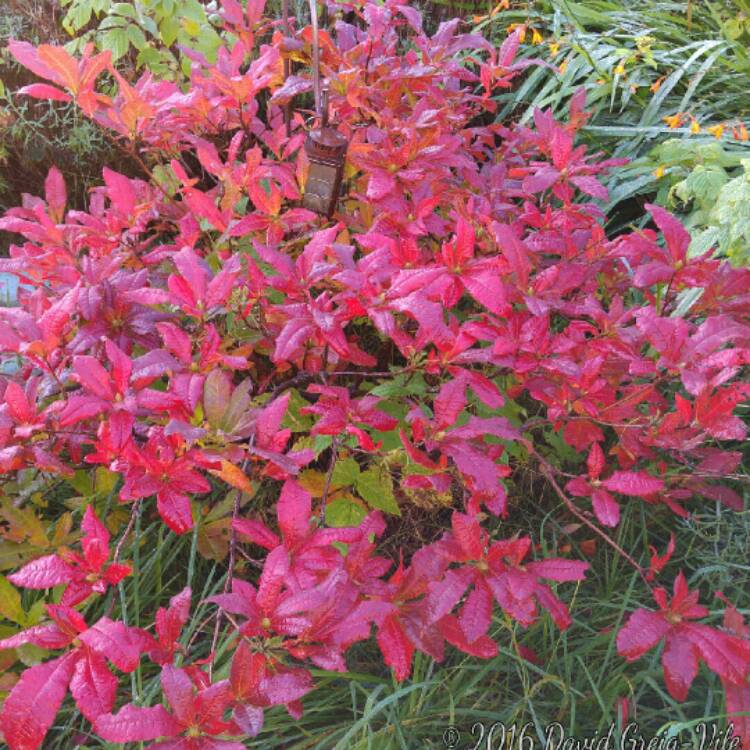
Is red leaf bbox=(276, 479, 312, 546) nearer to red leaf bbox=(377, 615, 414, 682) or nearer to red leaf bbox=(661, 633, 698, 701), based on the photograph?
red leaf bbox=(377, 615, 414, 682)

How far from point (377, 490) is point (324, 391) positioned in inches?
11.7

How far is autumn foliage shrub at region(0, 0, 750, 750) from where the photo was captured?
969mm

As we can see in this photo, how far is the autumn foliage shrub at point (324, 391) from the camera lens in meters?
0.97

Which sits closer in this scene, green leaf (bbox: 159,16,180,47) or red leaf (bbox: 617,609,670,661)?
red leaf (bbox: 617,609,670,661)

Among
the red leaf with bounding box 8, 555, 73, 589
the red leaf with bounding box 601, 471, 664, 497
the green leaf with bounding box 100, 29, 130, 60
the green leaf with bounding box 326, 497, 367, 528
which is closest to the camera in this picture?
the red leaf with bounding box 8, 555, 73, 589

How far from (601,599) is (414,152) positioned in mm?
939

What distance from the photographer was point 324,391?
114 centimetres

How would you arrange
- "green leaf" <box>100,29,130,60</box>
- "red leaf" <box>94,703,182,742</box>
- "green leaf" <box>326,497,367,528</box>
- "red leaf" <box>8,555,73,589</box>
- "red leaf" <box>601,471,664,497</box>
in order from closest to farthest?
"red leaf" <box>94,703,182,742</box> → "red leaf" <box>8,555,73,589</box> → "red leaf" <box>601,471,664,497</box> → "green leaf" <box>326,497,367,528</box> → "green leaf" <box>100,29,130,60</box>

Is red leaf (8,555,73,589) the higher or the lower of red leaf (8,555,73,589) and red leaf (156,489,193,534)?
the lower

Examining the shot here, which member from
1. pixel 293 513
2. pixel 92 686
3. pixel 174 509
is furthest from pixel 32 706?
pixel 293 513

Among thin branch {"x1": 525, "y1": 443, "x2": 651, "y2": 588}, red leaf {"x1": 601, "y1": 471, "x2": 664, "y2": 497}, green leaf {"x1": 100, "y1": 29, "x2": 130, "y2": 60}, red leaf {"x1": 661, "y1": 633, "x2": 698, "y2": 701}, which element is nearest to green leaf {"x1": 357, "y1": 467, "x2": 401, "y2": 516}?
thin branch {"x1": 525, "y1": 443, "x2": 651, "y2": 588}

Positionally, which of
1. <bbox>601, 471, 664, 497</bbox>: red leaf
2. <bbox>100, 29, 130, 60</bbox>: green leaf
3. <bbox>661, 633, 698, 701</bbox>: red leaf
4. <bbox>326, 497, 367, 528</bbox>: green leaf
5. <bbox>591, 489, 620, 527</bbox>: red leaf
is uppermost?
<bbox>100, 29, 130, 60</bbox>: green leaf

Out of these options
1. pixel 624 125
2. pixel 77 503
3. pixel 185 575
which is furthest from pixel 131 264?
pixel 624 125

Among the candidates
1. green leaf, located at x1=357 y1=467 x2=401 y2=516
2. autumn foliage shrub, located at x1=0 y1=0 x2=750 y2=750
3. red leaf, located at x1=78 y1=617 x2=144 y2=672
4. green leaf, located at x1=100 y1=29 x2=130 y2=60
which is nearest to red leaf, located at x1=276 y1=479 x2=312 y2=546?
autumn foliage shrub, located at x1=0 y1=0 x2=750 y2=750
